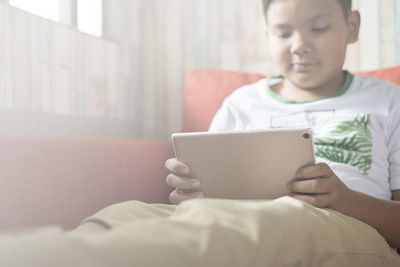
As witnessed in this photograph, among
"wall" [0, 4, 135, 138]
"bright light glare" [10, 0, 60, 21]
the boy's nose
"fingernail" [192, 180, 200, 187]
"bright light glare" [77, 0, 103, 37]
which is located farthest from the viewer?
"bright light glare" [77, 0, 103, 37]

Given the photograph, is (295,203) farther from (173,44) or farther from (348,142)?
(173,44)

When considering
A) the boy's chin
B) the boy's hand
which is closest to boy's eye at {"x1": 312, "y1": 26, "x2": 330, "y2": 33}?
the boy's chin

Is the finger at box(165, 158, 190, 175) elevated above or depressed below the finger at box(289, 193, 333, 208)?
above

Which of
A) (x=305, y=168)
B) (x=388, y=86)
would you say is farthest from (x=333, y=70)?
(x=305, y=168)

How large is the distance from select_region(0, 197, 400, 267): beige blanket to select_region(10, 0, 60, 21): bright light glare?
97 centimetres

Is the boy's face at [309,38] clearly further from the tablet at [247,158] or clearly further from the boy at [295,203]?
the tablet at [247,158]

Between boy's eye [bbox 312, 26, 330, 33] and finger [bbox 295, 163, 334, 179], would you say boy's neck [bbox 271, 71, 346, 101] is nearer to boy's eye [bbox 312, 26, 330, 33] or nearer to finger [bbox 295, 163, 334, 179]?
boy's eye [bbox 312, 26, 330, 33]

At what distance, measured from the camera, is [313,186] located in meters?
0.78

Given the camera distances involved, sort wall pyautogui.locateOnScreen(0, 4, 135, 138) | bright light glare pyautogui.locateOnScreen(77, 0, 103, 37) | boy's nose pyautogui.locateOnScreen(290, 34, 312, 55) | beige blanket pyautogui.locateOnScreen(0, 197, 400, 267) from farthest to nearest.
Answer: bright light glare pyautogui.locateOnScreen(77, 0, 103, 37) → wall pyautogui.locateOnScreen(0, 4, 135, 138) → boy's nose pyautogui.locateOnScreen(290, 34, 312, 55) → beige blanket pyautogui.locateOnScreen(0, 197, 400, 267)

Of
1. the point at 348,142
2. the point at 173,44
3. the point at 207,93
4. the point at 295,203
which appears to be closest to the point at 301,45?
the point at 348,142

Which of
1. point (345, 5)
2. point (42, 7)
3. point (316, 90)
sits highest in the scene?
point (42, 7)

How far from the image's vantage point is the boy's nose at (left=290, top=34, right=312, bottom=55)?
1.12 metres

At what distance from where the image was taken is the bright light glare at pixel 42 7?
1.41m

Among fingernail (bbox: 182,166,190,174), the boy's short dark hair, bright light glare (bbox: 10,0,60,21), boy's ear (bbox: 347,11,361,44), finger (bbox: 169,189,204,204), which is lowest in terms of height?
finger (bbox: 169,189,204,204)
